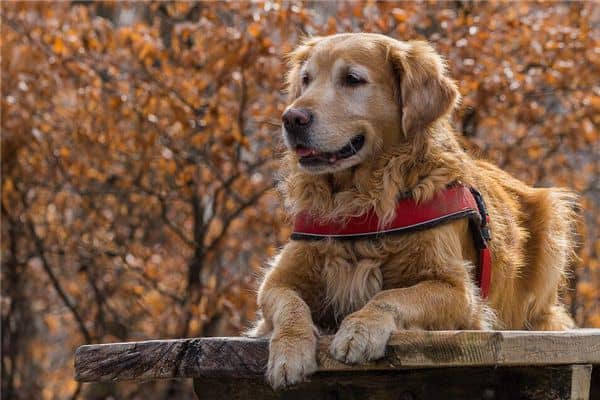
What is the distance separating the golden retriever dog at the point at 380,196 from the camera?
136 inches

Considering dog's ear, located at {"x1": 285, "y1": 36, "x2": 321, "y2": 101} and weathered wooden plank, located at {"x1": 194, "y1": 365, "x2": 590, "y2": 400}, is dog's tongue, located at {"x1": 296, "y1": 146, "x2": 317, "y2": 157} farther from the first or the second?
weathered wooden plank, located at {"x1": 194, "y1": 365, "x2": 590, "y2": 400}

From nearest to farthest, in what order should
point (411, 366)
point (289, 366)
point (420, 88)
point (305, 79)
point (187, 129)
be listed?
point (411, 366)
point (289, 366)
point (420, 88)
point (305, 79)
point (187, 129)

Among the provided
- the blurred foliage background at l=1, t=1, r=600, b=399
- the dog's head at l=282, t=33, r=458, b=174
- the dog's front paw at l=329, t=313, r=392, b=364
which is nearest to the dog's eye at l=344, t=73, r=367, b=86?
the dog's head at l=282, t=33, r=458, b=174

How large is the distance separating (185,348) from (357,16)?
13.4 feet

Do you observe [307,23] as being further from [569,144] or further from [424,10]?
[569,144]

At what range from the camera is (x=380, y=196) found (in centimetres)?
364

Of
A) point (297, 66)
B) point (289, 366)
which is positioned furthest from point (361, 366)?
point (297, 66)

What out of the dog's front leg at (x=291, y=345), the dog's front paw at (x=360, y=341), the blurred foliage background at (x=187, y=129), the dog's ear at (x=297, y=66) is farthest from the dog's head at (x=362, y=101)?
the blurred foliage background at (x=187, y=129)

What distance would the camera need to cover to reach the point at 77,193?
7.95m

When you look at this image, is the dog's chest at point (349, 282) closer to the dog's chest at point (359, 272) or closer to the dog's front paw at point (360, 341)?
the dog's chest at point (359, 272)

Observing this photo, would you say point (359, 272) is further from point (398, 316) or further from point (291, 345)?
point (291, 345)

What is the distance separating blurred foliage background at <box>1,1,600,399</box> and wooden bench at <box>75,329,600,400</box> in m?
3.11

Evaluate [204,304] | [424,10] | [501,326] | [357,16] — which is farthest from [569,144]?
[501,326]

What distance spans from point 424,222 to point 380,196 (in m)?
0.22
